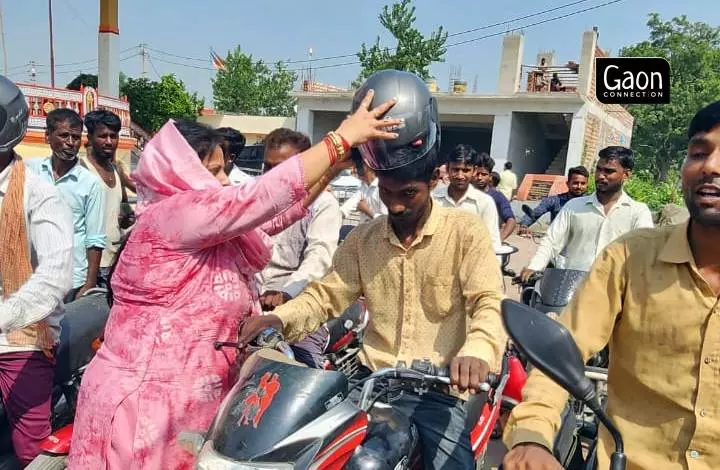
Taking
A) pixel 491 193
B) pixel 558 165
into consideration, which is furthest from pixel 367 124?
pixel 558 165

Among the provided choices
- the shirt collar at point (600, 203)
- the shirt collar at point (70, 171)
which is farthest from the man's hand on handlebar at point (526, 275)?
the shirt collar at point (70, 171)

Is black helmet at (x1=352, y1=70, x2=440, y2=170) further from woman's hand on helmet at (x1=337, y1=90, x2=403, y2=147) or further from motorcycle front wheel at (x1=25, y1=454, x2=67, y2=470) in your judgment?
motorcycle front wheel at (x1=25, y1=454, x2=67, y2=470)

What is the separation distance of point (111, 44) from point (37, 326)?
16125 millimetres

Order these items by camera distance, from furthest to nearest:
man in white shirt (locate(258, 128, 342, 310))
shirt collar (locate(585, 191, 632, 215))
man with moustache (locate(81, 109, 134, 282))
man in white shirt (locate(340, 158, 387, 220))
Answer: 1. man in white shirt (locate(340, 158, 387, 220))
2. shirt collar (locate(585, 191, 632, 215))
3. man with moustache (locate(81, 109, 134, 282))
4. man in white shirt (locate(258, 128, 342, 310))

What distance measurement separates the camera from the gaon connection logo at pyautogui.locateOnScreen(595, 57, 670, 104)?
28.7 feet

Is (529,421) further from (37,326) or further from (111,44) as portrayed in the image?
(111,44)

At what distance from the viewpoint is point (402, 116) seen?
200 cm

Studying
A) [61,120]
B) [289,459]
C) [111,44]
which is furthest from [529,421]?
[111,44]

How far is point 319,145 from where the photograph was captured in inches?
72.4

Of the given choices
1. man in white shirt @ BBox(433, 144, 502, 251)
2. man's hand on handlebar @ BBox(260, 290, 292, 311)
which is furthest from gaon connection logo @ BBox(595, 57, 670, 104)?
man's hand on handlebar @ BBox(260, 290, 292, 311)

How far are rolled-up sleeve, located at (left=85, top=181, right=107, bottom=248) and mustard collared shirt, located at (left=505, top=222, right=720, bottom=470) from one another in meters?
3.31

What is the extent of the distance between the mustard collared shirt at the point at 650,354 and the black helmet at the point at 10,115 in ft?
6.41

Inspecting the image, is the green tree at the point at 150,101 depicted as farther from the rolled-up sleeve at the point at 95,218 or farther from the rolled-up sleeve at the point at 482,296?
the rolled-up sleeve at the point at 482,296

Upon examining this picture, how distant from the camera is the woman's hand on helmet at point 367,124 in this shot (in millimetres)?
1891
